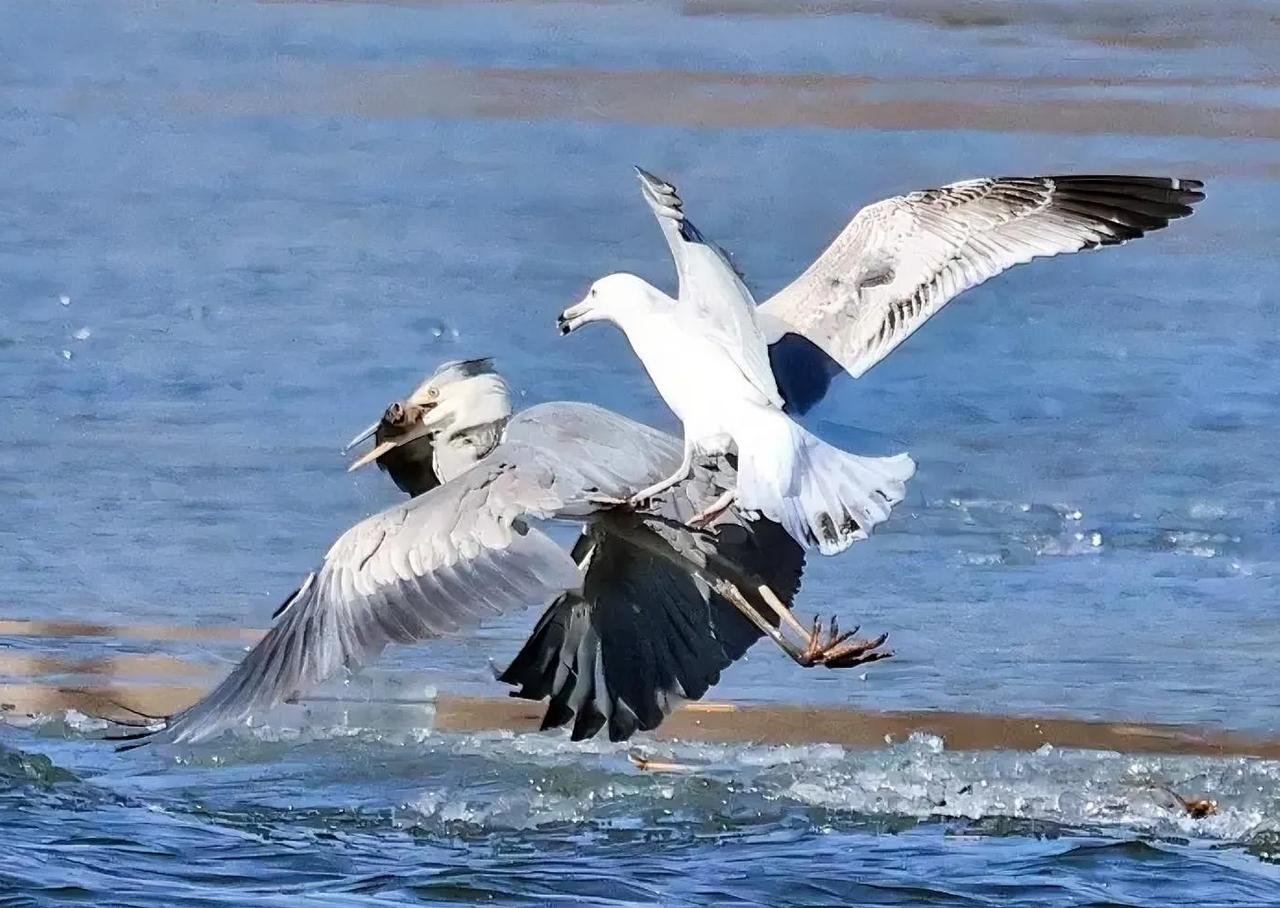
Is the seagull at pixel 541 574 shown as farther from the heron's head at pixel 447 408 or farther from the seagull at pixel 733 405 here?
the seagull at pixel 733 405

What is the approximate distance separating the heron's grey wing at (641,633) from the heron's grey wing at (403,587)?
1.79 ft

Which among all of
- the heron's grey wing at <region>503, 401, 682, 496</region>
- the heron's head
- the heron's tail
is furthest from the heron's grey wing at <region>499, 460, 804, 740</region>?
the heron's tail

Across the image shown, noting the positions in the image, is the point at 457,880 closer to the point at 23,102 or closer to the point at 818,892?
the point at 818,892

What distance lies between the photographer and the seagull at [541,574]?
5.20m

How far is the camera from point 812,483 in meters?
5.19

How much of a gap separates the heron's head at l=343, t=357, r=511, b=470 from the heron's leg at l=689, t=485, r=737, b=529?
29.2 inches

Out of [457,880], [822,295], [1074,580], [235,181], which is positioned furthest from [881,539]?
[235,181]

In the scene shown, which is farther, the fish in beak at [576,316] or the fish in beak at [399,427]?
the fish in beak at [399,427]

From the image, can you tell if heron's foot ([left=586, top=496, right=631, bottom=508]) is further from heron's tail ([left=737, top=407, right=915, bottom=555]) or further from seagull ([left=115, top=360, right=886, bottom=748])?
heron's tail ([left=737, top=407, right=915, bottom=555])

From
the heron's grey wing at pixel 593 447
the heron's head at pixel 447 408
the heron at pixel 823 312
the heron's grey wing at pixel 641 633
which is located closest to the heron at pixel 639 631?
the heron's grey wing at pixel 641 633

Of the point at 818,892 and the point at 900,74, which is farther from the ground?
the point at 900,74

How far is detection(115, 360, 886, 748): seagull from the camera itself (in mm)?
5203

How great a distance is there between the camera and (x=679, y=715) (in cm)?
646

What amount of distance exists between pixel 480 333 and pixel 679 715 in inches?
92.1
